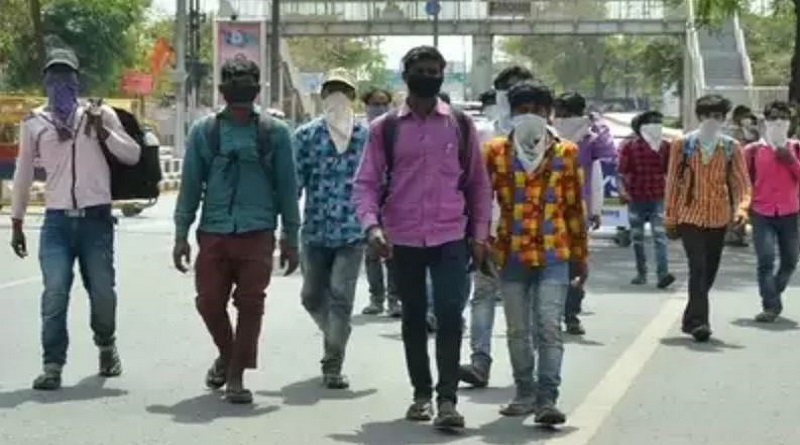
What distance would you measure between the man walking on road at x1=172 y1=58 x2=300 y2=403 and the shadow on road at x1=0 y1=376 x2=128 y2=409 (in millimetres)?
756

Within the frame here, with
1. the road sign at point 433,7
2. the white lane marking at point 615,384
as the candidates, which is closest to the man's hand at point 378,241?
the white lane marking at point 615,384

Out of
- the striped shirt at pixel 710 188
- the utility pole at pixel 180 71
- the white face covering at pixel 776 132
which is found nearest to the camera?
the striped shirt at pixel 710 188

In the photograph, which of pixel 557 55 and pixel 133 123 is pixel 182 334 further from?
pixel 557 55

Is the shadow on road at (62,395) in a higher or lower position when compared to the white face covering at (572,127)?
lower

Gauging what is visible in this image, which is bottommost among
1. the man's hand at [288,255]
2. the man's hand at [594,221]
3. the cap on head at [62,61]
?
the man's hand at [594,221]

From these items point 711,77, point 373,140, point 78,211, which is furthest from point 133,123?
point 711,77

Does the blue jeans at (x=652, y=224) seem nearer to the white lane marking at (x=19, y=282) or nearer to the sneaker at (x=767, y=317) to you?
the sneaker at (x=767, y=317)

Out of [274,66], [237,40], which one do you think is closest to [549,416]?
[237,40]

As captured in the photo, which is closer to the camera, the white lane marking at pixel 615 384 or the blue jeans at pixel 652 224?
the white lane marking at pixel 615 384

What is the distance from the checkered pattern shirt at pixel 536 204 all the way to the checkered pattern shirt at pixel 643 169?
8.49 m

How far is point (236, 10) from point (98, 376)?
4828cm

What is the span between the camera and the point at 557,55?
409 feet

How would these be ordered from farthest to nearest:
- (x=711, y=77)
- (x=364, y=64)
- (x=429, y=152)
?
(x=364, y=64) < (x=711, y=77) < (x=429, y=152)

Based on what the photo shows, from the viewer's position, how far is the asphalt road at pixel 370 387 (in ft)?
30.0
